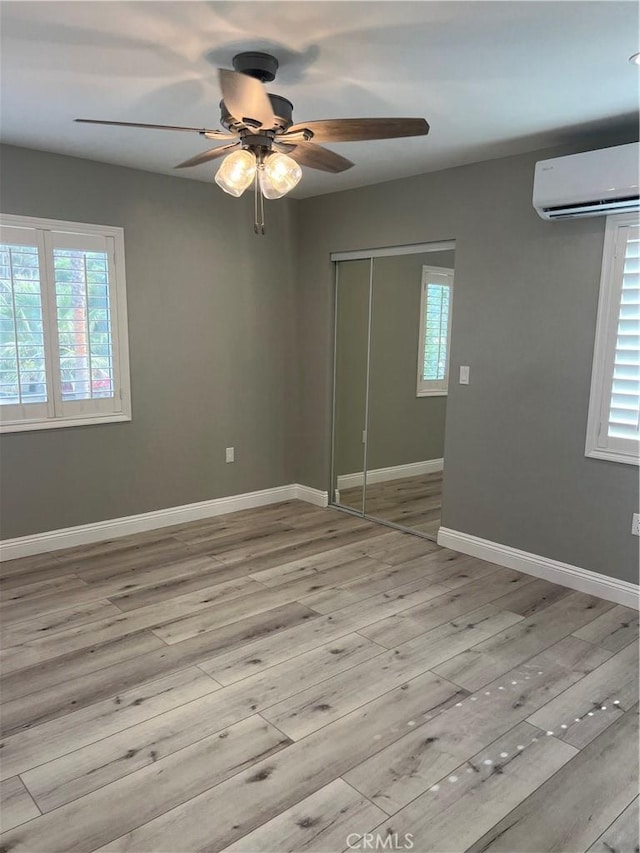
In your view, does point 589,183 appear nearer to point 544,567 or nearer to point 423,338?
point 423,338

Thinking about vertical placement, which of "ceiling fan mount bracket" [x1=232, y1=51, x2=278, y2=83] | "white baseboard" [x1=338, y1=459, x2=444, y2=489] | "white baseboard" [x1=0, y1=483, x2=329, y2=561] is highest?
"ceiling fan mount bracket" [x1=232, y1=51, x2=278, y2=83]

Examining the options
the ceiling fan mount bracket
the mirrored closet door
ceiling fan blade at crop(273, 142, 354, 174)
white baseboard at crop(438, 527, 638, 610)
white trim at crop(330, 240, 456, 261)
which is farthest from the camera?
the mirrored closet door

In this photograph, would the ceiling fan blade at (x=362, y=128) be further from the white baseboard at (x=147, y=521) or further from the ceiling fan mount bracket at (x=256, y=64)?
the white baseboard at (x=147, y=521)

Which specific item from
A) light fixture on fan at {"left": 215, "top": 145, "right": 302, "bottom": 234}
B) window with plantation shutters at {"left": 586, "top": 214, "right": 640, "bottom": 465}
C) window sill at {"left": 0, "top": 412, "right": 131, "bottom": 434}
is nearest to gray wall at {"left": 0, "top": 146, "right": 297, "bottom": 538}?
window sill at {"left": 0, "top": 412, "right": 131, "bottom": 434}

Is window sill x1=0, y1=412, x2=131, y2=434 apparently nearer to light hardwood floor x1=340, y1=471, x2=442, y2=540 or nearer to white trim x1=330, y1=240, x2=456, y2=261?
A: light hardwood floor x1=340, y1=471, x2=442, y2=540

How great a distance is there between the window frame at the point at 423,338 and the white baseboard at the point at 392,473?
490 millimetres

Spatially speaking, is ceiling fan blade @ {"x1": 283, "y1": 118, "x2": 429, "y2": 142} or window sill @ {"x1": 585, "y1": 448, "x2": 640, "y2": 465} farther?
window sill @ {"x1": 585, "y1": 448, "x2": 640, "y2": 465}

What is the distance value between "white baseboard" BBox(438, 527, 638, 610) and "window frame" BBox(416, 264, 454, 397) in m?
0.96

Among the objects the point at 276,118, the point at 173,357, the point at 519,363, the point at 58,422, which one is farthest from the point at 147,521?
the point at 276,118

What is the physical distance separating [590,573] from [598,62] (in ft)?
8.32

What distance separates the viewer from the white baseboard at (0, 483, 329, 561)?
3783 millimetres

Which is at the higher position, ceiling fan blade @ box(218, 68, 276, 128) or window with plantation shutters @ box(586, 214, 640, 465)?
ceiling fan blade @ box(218, 68, 276, 128)

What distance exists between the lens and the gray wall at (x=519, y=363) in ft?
10.7

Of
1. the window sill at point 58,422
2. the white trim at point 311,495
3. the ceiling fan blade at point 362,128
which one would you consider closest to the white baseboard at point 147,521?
the white trim at point 311,495
